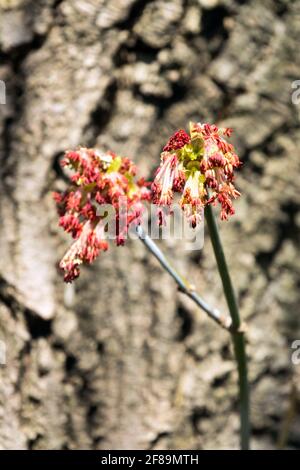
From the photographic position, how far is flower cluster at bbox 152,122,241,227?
0.89 meters

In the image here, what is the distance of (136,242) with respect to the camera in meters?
1.64

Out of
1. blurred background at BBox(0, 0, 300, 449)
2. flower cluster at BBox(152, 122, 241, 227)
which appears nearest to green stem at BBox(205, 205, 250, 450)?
flower cluster at BBox(152, 122, 241, 227)

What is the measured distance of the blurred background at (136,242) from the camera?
155cm

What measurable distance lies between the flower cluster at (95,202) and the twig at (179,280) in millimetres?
35

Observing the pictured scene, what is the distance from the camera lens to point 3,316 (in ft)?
5.15

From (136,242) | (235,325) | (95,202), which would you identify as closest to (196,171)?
(95,202)

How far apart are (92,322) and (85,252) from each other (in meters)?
0.70

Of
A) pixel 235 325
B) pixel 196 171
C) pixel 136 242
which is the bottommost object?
pixel 235 325

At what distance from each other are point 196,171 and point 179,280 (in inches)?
9.8

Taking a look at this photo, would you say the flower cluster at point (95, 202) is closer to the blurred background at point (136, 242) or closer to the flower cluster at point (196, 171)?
the flower cluster at point (196, 171)

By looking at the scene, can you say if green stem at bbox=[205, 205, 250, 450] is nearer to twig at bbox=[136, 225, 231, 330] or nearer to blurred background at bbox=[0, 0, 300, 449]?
twig at bbox=[136, 225, 231, 330]

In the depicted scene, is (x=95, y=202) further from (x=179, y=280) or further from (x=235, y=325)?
(x=235, y=325)

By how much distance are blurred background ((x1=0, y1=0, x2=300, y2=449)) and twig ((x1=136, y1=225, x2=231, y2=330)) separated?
0.51m
